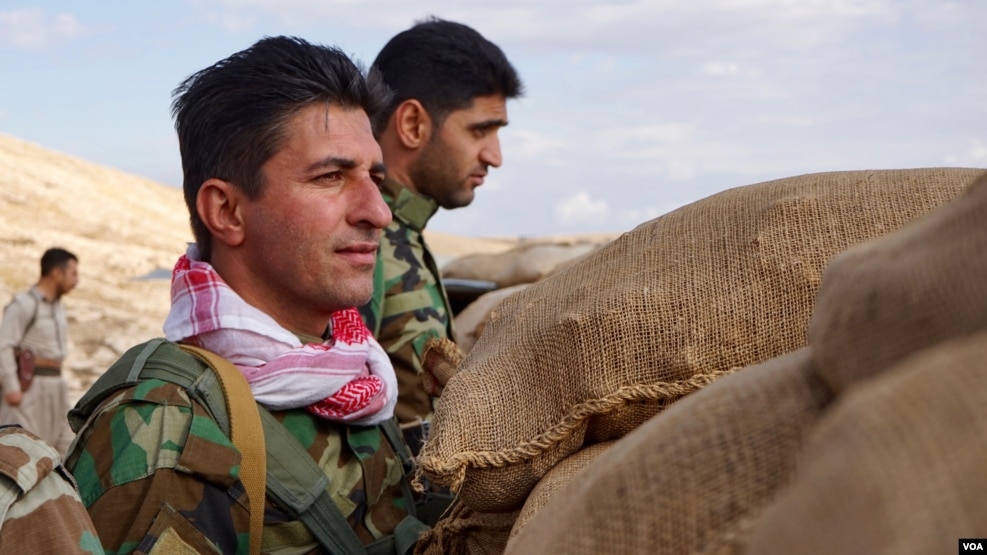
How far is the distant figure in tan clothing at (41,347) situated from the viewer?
256 inches

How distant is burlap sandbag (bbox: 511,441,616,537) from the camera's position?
1.40 m

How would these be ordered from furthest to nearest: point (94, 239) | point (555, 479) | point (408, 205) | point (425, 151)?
1. point (94, 239)
2. point (425, 151)
3. point (408, 205)
4. point (555, 479)

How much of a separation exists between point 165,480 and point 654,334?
2.61 feet

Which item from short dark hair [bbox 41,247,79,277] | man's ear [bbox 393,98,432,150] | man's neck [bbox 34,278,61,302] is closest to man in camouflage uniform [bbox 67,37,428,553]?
man's ear [bbox 393,98,432,150]

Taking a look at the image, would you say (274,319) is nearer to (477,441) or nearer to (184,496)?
(184,496)

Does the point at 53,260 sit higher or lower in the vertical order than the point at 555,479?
lower

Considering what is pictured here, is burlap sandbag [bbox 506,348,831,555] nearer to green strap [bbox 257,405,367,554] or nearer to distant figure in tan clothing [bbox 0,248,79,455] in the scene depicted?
green strap [bbox 257,405,367,554]

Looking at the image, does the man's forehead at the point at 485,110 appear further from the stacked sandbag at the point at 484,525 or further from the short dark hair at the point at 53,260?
the short dark hair at the point at 53,260

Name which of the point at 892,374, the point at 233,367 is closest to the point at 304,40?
the point at 233,367

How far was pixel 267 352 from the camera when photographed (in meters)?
2.05

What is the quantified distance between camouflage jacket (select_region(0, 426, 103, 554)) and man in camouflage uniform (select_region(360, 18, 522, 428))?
1791 millimetres

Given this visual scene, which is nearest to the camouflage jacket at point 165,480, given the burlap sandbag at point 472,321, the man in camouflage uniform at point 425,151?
the man in camouflage uniform at point 425,151

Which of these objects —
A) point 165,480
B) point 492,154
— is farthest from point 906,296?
point 492,154

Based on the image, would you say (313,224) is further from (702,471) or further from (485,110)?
(485,110)
